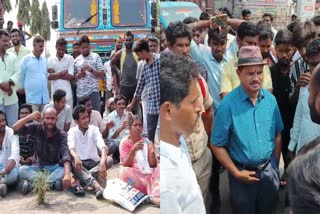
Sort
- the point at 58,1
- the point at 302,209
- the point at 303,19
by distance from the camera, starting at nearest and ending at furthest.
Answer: the point at 302,209 → the point at 58,1 → the point at 303,19

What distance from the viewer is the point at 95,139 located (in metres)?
1.09

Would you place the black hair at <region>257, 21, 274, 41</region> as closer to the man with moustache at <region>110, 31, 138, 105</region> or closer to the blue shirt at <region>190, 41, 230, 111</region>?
the blue shirt at <region>190, 41, 230, 111</region>

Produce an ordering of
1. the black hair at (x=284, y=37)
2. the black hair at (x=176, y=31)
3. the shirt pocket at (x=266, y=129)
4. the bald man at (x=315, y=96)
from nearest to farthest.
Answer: the bald man at (x=315, y=96)
the black hair at (x=176, y=31)
the shirt pocket at (x=266, y=129)
the black hair at (x=284, y=37)

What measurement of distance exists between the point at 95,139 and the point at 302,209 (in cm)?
52

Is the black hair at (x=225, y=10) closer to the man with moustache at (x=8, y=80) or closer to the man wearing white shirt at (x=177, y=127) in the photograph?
the man wearing white shirt at (x=177, y=127)

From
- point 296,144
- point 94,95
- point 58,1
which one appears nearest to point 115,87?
point 94,95

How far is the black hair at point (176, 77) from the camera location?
85cm

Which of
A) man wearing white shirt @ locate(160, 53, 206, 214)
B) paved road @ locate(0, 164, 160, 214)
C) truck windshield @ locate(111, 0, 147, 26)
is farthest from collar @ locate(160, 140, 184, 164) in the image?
truck windshield @ locate(111, 0, 147, 26)

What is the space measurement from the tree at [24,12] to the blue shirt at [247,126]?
0.46m

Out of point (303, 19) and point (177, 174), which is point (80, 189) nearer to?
point (177, 174)

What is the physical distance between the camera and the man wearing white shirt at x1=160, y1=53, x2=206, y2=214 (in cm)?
85

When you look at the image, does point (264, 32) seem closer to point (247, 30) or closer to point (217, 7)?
point (247, 30)

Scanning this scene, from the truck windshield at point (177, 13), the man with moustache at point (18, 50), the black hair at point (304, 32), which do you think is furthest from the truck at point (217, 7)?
the man with moustache at point (18, 50)

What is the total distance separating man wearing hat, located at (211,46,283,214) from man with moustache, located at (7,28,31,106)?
17.3 inches
